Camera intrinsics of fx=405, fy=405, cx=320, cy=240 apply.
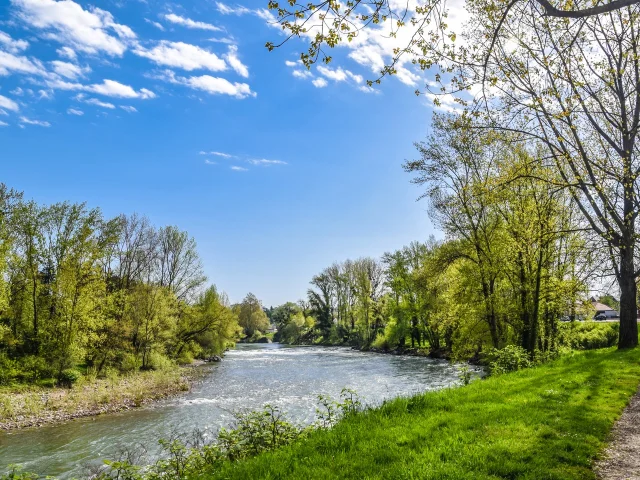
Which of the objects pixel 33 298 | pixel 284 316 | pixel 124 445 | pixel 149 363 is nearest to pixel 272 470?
pixel 124 445

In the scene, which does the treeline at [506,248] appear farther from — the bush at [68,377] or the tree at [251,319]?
the tree at [251,319]

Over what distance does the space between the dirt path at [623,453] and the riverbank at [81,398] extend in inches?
722

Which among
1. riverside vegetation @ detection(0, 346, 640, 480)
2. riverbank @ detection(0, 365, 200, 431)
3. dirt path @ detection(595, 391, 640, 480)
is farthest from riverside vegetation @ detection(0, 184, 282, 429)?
dirt path @ detection(595, 391, 640, 480)

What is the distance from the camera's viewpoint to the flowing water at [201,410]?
39.6 ft

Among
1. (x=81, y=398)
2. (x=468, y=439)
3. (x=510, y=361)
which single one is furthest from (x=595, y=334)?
(x=81, y=398)

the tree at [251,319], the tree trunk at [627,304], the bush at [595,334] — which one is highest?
the tree trunk at [627,304]

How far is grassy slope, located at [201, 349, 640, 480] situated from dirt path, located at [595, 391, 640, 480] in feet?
0.49

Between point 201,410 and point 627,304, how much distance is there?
1702cm

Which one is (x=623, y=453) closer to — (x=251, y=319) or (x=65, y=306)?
(x=65, y=306)

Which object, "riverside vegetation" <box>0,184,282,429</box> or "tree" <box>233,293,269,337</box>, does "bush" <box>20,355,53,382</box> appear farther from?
"tree" <box>233,293,269,337</box>

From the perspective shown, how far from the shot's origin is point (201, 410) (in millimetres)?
17438

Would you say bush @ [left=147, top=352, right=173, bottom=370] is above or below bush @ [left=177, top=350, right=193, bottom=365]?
above

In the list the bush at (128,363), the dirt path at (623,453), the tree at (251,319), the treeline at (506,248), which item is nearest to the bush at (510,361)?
the treeline at (506,248)

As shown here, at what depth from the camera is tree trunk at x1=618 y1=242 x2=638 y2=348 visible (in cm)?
1416
